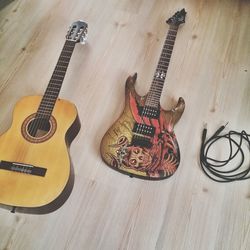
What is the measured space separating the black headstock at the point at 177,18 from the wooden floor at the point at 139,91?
0.08 m

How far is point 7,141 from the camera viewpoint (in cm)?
113

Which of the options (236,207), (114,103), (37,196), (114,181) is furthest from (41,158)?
(236,207)

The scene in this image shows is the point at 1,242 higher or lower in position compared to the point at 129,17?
lower

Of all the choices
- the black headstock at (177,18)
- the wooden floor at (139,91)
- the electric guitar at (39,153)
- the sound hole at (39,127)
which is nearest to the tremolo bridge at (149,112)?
the wooden floor at (139,91)

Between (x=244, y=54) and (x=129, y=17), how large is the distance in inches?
25.1

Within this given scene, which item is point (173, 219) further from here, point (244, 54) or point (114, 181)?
point (244, 54)

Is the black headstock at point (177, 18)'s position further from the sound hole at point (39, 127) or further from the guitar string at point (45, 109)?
the sound hole at point (39, 127)

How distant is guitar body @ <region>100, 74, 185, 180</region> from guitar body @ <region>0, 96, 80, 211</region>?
0.56ft

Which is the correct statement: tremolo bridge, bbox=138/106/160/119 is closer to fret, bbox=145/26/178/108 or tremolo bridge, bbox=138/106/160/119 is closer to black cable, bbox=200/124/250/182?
fret, bbox=145/26/178/108

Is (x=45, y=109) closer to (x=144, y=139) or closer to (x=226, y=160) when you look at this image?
(x=144, y=139)

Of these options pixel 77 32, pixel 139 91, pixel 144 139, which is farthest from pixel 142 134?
pixel 77 32

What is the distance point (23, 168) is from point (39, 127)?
18cm

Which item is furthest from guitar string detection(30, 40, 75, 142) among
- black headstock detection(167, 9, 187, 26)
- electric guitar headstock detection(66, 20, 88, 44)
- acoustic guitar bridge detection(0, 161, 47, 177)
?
black headstock detection(167, 9, 187, 26)

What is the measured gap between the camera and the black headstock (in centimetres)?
150
